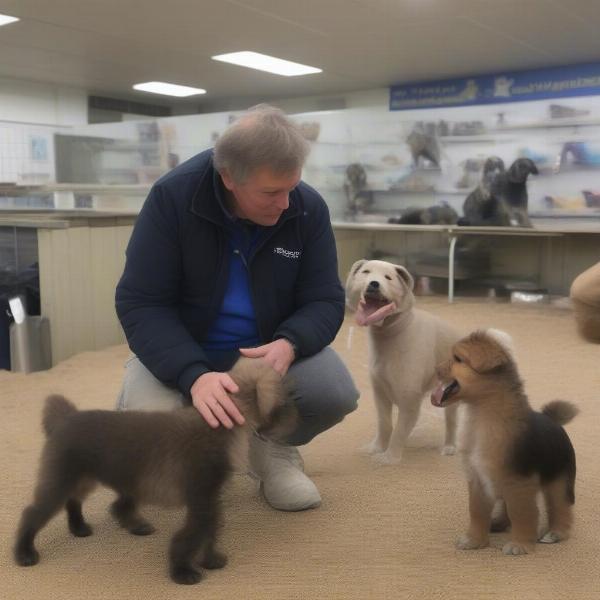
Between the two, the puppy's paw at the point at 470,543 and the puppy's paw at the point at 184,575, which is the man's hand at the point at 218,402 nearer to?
the puppy's paw at the point at 184,575

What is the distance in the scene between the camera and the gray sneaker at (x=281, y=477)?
2.66m

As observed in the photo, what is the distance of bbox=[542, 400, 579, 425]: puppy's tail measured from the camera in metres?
2.40

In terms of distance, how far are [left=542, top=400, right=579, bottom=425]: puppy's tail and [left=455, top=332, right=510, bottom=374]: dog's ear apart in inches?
16.5

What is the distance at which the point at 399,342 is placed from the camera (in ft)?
10.6

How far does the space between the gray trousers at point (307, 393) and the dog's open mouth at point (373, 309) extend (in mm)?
516

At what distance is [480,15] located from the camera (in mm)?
7863

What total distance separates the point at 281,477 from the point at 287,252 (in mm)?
874

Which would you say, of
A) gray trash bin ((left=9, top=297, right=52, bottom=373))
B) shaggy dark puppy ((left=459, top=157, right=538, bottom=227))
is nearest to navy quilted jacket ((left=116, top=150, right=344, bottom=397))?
gray trash bin ((left=9, top=297, right=52, bottom=373))

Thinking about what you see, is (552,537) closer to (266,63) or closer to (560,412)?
(560,412)

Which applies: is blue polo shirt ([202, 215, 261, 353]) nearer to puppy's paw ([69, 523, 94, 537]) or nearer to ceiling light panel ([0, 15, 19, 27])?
puppy's paw ([69, 523, 94, 537])

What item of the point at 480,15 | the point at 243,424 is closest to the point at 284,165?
the point at 243,424

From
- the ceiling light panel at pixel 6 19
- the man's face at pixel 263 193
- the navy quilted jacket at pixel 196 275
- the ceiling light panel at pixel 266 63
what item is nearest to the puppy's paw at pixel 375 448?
the navy quilted jacket at pixel 196 275

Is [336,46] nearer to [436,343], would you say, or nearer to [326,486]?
[436,343]

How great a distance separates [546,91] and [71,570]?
1070 cm
